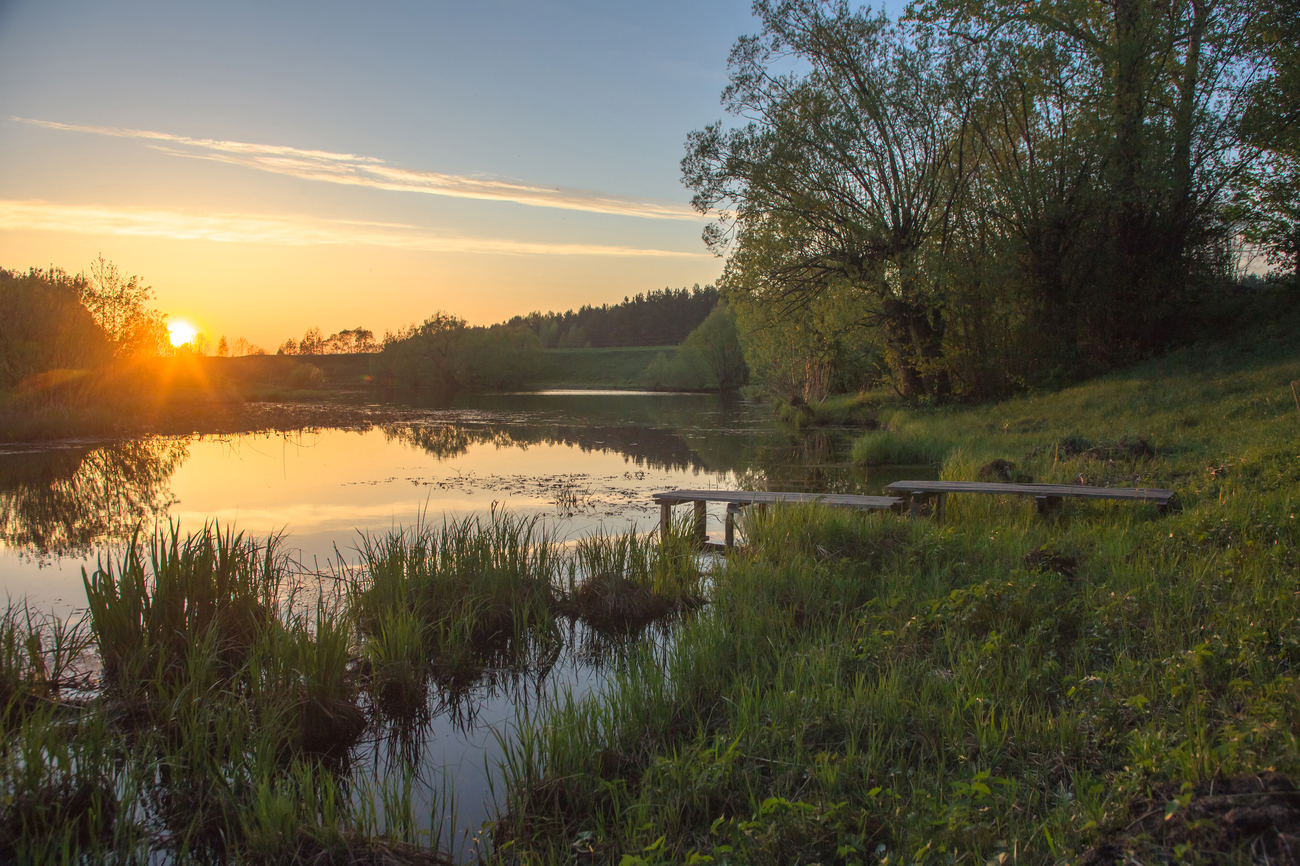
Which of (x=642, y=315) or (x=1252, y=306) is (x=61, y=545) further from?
(x=642, y=315)

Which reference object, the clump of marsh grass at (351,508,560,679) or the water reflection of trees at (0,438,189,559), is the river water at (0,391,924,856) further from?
the clump of marsh grass at (351,508,560,679)

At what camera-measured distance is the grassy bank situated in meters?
2.56

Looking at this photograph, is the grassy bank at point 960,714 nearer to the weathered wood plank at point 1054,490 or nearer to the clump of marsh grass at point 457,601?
the weathered wood plank at point 1054,490

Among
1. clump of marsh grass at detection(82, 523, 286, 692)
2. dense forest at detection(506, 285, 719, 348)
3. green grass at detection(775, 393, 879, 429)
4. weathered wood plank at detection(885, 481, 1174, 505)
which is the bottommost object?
clump of marsh grass at detection(82, 523, 286, 692)

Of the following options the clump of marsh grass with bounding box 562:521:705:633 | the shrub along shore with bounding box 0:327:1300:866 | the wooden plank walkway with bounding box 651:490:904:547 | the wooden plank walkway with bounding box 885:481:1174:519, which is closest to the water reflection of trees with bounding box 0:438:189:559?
the shrub along shore with bounding box 0:327:1300:866

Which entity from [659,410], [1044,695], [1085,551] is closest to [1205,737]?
[1044,695]

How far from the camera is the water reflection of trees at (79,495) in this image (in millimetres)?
9391

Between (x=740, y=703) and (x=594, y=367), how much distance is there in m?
92.3

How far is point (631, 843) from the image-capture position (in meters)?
2.87

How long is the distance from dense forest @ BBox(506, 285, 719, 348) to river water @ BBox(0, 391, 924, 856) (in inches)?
3485

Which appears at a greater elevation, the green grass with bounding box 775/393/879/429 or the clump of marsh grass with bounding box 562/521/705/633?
the green grass with bounding box 775/393/879/429

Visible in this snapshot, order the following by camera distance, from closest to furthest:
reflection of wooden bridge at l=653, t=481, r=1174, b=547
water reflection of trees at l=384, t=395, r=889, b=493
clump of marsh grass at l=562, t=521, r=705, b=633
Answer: clump of marsh grass at l=562, t=521, r=705, b=633, reflection of wooden bridge at l=653, t=481, r=1174, b=547, water reflection of trees at l=384, t=395, r=889, b=493

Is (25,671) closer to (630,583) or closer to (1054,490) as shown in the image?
(630,583)

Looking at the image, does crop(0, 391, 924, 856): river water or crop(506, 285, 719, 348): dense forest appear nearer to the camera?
crop(0, 391, 924, 856): river water
